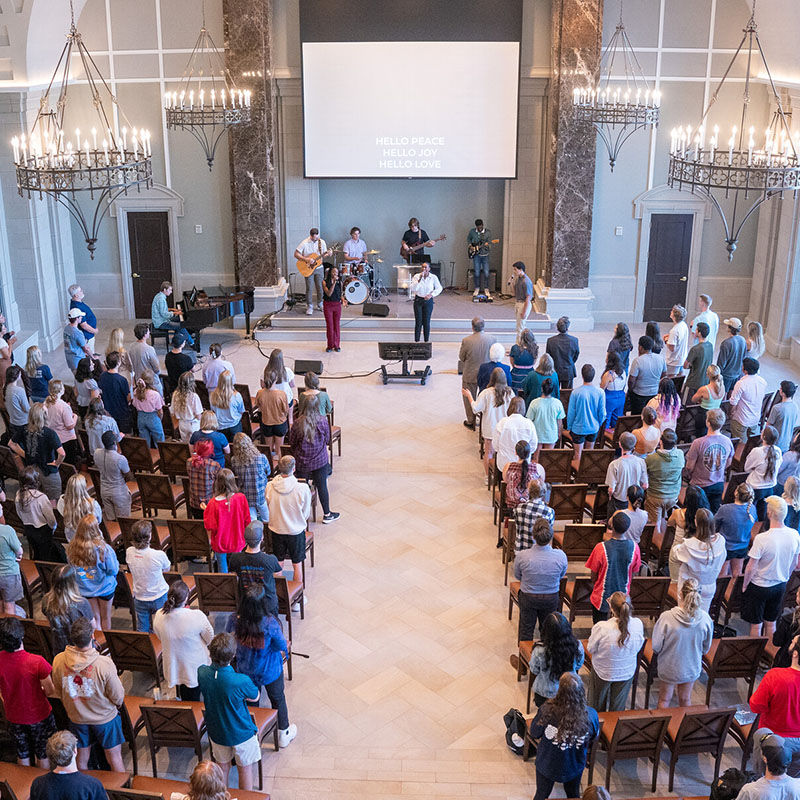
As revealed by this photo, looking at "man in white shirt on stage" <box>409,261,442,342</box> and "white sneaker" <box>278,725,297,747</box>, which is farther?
"man in white shirt on stage" <box>409,261,442,342</box>

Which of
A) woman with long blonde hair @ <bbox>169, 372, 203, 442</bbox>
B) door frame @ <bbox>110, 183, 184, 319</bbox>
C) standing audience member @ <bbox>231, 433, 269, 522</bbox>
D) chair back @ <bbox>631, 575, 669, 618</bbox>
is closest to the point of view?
chair back @ <bbox>631, 575, 669, 618</bbox>

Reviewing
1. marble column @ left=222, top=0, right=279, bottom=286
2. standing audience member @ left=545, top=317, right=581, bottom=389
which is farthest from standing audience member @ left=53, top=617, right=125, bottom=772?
marble column @ left=222, top=0, right=279, bottom=286

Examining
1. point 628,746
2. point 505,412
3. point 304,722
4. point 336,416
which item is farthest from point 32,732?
point 336,416

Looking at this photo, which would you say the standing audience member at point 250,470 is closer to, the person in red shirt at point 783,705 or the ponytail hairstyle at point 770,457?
the person in red shirt at point 783,705

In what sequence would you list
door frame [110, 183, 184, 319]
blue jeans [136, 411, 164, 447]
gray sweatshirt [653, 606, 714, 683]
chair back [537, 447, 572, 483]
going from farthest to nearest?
door frame [110, 183, 184, 319] → blue jeans [136, 411, 164, 447] → chair back [537, 447, 572, 483] → gray sweatshirt [653, 606, 714, 683]

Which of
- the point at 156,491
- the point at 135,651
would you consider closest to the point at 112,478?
the point at 156,491

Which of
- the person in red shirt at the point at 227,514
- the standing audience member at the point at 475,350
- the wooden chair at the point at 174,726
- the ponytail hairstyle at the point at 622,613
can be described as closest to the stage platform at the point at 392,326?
the standing audience member at the point at 475,350

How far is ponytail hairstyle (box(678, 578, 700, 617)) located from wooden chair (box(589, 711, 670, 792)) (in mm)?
735

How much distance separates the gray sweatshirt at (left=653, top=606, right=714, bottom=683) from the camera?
6918 millimetres

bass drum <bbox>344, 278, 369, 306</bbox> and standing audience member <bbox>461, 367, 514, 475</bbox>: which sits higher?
bass drum <bbox>344, 278, 369, 306</bbox>

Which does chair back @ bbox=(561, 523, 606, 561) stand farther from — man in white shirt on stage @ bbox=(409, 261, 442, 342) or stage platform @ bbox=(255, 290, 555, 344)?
stage platform @ bbox=(255, 290, 555, 344)

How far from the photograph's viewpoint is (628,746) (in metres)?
6.73

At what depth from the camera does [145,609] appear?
7.79 metres

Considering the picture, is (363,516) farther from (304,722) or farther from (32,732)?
(32,732)
